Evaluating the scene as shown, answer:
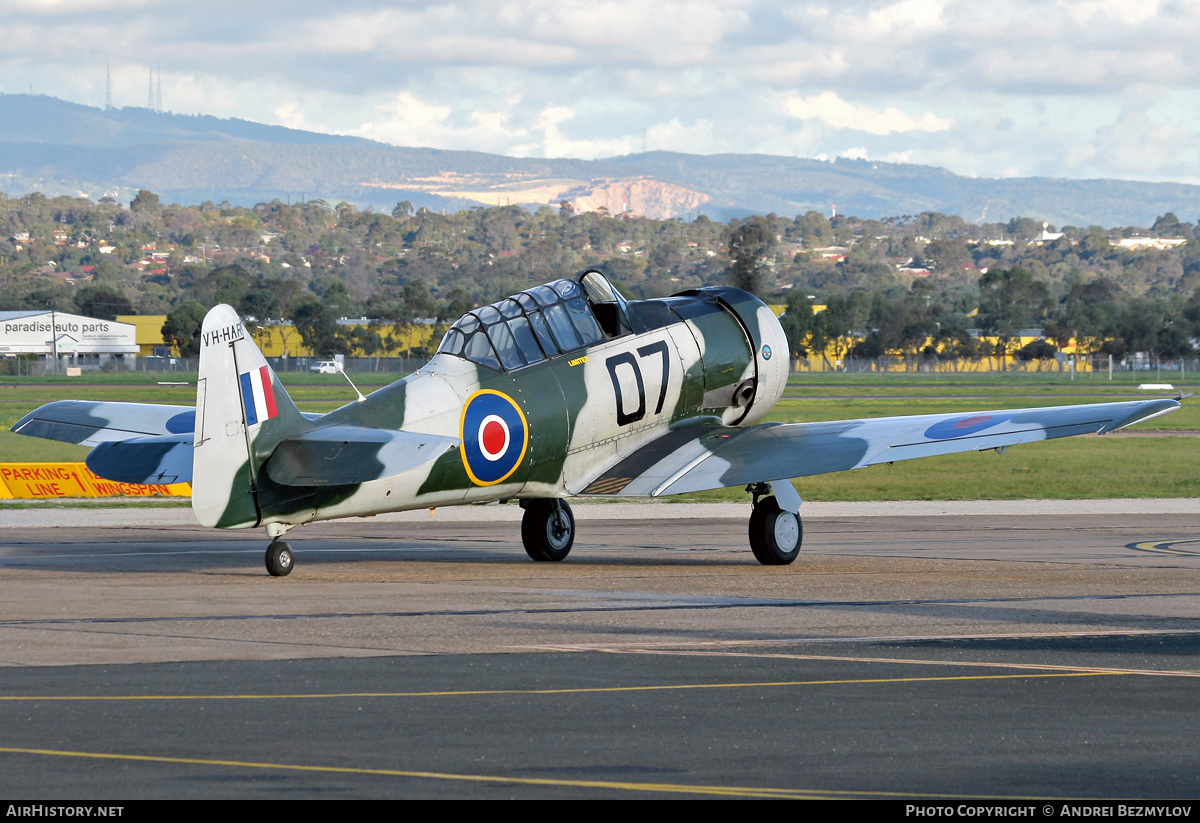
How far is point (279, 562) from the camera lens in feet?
47.5

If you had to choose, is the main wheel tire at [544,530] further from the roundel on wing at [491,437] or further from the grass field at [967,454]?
the grass field at [967,454]

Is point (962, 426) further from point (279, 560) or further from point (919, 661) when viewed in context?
point (279, 560)

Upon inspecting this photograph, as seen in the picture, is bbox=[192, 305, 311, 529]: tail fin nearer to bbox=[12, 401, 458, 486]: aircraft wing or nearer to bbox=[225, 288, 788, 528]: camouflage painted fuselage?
bbox=[225, 288, 788, 528]: camouflage painted fuselage

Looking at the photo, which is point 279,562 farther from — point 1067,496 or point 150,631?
point 1067,496

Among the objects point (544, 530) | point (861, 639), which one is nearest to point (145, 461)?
point (544, 530)

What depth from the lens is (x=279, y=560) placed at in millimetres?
14469

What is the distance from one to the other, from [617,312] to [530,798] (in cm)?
1022

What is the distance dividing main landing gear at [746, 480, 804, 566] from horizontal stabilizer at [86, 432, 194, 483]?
6.41 m

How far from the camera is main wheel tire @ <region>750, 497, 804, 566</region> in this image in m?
16.0

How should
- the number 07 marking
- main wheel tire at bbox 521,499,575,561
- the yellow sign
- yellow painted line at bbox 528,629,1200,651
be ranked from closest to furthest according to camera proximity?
1. yellow painted line at bbox 528,629,1200,651
2. the number 07 marking
3. main wheel tire at bbox 521,499,575,561
4. the yellow sign

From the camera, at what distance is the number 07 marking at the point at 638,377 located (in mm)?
15931

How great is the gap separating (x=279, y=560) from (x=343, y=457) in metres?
2.03

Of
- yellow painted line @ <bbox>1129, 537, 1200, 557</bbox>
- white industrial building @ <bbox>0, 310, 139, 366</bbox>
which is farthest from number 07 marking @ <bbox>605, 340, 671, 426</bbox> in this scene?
white industrial building @ <bbox>0, 310, 139, 366</bbox>

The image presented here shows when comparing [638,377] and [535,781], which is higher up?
[638,377]
